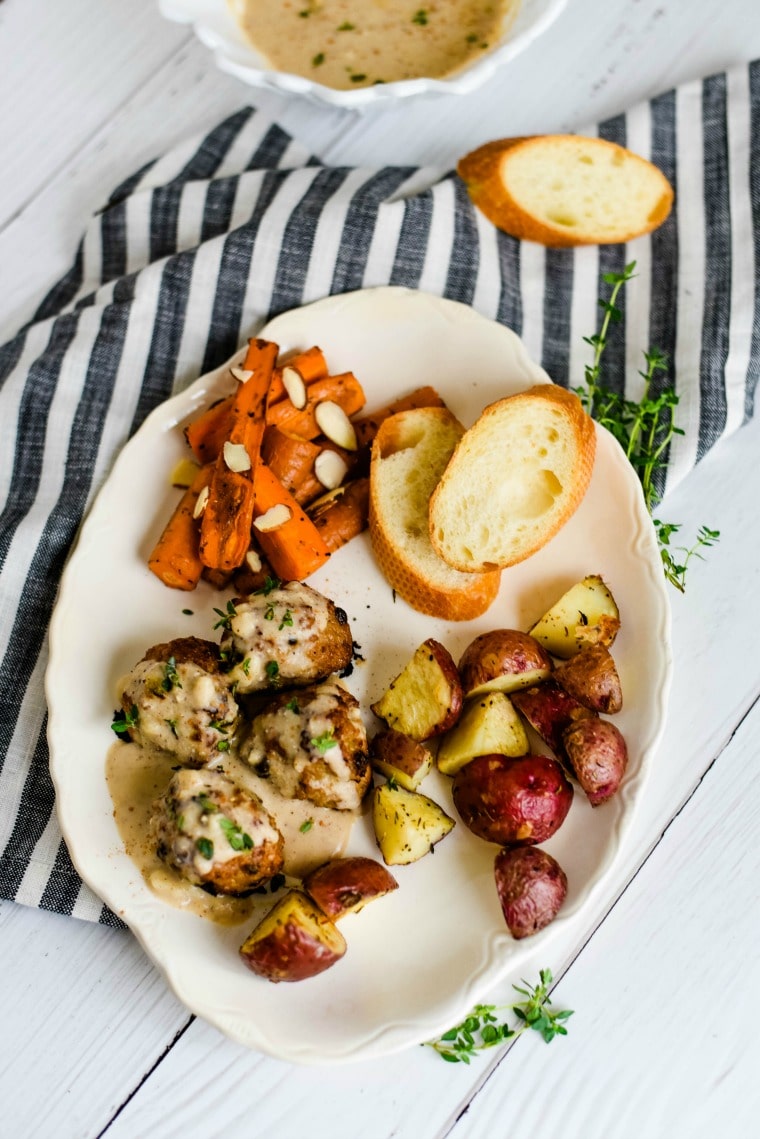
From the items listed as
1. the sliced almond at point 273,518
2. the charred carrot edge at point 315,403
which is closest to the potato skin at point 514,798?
the sliced almond at point 273,518

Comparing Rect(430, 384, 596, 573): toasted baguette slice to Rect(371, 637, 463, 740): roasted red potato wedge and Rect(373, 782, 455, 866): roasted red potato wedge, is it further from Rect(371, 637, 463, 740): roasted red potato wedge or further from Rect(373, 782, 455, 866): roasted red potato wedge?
Rect(373, 782, 455, 866): roasted red potato wedge

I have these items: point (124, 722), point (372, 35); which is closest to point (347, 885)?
point (124, 722)

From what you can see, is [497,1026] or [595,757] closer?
[595,757]

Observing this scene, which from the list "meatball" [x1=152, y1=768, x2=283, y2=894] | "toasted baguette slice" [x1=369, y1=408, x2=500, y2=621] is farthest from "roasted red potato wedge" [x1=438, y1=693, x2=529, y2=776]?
"meatball" [x1=152, y1=768, x2=283, y2=894]

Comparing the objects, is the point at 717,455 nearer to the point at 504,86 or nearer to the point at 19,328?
the point at 504,86

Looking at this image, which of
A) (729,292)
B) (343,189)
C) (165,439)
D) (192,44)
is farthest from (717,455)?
(192,44)

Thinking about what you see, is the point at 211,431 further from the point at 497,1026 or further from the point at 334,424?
the point at 497,1026
